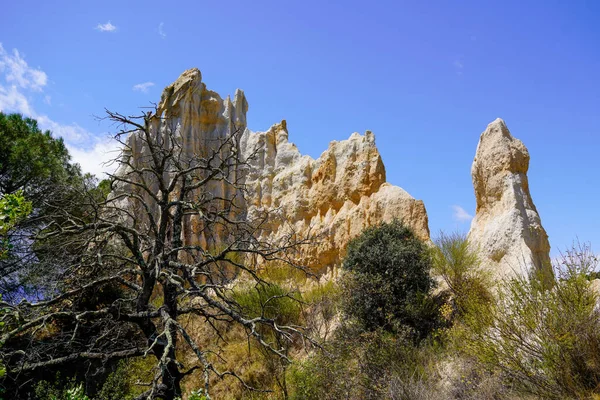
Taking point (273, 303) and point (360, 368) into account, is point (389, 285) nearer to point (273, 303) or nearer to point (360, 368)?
point (360, 368)

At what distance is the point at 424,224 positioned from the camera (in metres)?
15.7

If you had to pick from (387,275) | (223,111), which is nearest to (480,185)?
(387,275)

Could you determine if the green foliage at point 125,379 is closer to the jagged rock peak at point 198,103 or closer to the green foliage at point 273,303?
the green foliage at point 273,303

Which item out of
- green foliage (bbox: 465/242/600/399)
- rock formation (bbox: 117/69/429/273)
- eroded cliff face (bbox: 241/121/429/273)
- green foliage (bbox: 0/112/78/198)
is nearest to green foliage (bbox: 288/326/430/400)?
green foliage (bbox: 465/242/600/399)

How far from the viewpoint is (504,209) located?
1311 centimetres

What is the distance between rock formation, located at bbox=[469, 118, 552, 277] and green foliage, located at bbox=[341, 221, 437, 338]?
6.30ft

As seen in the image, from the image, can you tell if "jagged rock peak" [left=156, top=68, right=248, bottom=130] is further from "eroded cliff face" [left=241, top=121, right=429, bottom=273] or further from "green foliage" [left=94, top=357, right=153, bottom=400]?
"green foliage" [left=94, top=357, right=153, bottom=400]

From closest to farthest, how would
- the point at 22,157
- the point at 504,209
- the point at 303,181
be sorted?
the point at 504,209
the point at 22,157
the point at 303,181

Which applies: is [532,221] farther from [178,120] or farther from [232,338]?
[178,120]

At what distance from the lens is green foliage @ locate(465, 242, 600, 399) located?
7.16 m

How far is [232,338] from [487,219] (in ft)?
30.0

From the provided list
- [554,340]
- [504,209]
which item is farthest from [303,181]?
[554,340]

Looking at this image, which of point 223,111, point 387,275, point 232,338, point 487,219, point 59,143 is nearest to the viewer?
point 387,275

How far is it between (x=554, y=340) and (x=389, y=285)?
5413 millimetres
